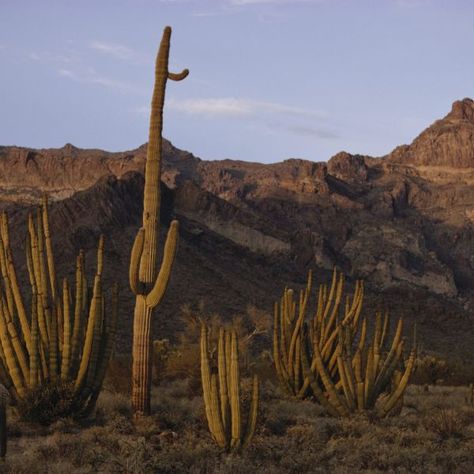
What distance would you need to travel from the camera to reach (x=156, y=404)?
14.4m

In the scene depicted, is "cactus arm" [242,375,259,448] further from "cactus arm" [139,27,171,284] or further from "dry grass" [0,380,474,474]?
"cactus arm" [139,27,171,284]

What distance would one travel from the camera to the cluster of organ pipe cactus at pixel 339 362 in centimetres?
1366

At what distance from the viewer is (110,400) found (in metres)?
14.0

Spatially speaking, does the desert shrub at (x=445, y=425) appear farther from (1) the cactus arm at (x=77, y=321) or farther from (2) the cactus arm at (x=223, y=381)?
(1) the cactus arm at (x=77, y=321)

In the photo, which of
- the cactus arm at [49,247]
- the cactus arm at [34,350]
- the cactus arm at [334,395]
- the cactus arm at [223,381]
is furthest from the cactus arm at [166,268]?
the cactus arm at [334,395]

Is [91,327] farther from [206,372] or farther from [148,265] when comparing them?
[206,372]

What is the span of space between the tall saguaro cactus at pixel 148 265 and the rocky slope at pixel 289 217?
86.2 ft

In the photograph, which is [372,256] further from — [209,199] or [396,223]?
[209,199]

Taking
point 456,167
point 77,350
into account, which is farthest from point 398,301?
point 456,167

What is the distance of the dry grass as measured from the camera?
31.2ft

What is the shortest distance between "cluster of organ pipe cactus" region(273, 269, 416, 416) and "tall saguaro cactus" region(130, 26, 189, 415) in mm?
3183

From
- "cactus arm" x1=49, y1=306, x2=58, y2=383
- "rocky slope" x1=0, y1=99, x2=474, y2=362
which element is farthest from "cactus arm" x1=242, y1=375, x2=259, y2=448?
"rocky slope" x1=0, y1=99, x2=474, y2=362

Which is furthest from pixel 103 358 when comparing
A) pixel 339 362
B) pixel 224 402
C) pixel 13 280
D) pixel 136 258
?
pixel 339 362

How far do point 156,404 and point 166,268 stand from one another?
13.5ft
